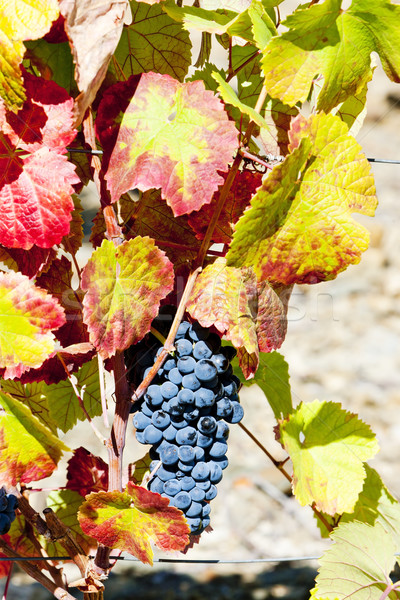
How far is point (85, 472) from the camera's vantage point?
0.77 meters

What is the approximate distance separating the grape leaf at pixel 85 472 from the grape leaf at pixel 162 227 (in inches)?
11.2

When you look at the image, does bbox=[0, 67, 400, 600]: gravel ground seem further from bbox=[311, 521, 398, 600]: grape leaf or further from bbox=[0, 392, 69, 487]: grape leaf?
bbox=[0, 392, 69, 487]: grape leaf

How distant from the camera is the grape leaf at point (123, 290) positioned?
20.9 inches

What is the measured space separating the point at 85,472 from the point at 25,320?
292mm

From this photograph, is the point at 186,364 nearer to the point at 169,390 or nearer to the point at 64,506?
the point at 169,390

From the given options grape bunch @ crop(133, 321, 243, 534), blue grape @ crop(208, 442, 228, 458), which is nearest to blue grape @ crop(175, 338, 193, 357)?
grape bunch @ crop(133, 321, 243, 534)

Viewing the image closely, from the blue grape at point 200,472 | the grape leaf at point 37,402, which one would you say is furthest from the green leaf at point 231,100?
the grape leaf at point 37,402

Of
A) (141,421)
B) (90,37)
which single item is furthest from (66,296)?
(90,37)

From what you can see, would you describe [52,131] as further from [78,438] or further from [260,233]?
[78,438]

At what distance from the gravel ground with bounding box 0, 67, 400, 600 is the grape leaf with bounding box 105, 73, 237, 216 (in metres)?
1.65

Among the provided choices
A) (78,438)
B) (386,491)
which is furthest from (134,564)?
(386,491)

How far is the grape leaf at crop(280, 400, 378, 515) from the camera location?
679mm

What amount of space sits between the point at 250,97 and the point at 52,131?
0.88ft

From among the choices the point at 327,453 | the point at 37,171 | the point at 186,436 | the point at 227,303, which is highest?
the point at 37,171
